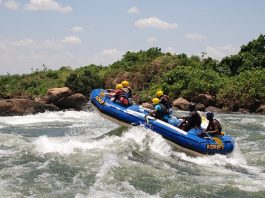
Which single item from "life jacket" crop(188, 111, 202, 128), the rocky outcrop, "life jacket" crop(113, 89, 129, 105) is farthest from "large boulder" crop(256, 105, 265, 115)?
"life jacket" crop(188, 111, 202, 128)

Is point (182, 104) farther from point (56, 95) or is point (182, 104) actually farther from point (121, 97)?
point (121, 97)

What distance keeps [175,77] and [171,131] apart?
18.7 meters

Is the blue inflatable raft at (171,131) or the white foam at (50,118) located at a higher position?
the blue inflatable raft at (171,131)

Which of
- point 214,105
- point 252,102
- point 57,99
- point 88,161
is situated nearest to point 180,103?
point 214,105

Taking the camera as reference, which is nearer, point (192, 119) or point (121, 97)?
point (192, 119)

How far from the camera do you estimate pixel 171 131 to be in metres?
11.5

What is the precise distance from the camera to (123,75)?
3416 cm

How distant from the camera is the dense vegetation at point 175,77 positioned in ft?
86.6

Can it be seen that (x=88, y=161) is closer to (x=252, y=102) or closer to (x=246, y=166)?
(x=246, y=166)

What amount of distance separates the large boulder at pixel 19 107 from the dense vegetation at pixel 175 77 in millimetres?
4564

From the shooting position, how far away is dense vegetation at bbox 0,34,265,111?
1040 inches

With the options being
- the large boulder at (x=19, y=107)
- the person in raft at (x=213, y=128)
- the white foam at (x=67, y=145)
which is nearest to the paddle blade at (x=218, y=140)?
the person in raft at (x=213, y=128)

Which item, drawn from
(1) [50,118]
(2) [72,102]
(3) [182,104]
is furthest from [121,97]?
(3) [182,104]

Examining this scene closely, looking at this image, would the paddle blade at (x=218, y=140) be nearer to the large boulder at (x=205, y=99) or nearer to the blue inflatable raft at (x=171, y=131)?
the blue inflatable raft at (x=171, y=131)
